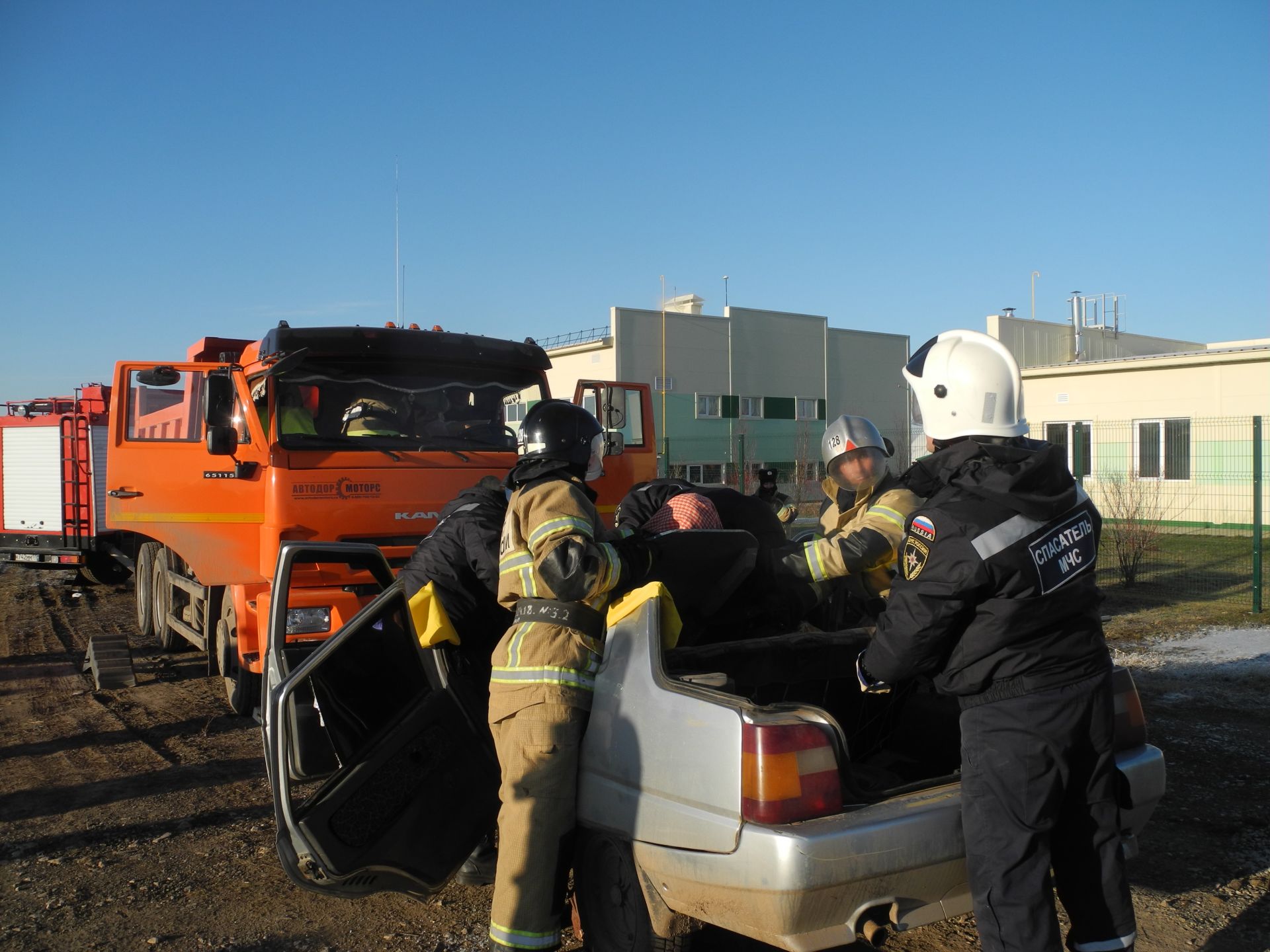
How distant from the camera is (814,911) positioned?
241 centimetres

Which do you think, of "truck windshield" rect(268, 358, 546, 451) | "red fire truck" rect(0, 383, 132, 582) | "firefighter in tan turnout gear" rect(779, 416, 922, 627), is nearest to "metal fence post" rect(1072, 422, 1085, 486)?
"truck windshield" rect(268, 358, 546, 451)

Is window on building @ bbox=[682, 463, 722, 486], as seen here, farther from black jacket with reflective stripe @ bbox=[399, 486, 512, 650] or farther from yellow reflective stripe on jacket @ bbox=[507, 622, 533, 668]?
yellow reflective stripe on jacket @ bbox=[507, 622, 533, 668]

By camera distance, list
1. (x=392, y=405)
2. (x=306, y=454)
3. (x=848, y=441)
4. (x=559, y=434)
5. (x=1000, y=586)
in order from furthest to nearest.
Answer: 1. (x=392, y=405)
2. (x=306, y=454)
3. (x=848, y=441)
4. (x=559, y=434)
5. (x=1000, y=586)

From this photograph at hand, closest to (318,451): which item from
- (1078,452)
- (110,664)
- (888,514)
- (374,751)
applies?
(374,751)

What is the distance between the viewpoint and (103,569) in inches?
538

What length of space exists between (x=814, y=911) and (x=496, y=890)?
1066 millimetres

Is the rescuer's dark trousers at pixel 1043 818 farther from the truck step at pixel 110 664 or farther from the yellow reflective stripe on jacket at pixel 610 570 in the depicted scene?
the truck step at pixel 110 664

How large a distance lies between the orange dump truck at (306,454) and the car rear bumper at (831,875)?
12.5ft

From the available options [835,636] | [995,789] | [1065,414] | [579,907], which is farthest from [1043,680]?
[1065,414]

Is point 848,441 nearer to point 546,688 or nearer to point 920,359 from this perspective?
point 920,359

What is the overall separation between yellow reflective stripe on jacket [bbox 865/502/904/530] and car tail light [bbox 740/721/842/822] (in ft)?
4.41

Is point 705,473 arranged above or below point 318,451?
below

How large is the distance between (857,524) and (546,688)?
159cm

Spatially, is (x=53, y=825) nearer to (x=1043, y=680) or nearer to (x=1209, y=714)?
(x=1043, y=680)
